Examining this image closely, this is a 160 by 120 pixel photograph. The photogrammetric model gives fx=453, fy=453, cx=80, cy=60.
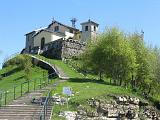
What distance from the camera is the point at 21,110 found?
3700 centimetres

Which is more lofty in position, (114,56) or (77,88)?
(114,56)

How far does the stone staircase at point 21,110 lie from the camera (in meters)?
35.5

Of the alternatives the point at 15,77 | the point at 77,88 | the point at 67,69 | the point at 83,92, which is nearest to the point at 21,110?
the point at 83,92

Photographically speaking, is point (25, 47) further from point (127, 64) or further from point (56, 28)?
point (127, 64)

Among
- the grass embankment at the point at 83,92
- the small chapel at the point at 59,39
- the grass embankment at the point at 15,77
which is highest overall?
the small chapel at the point at 59,39

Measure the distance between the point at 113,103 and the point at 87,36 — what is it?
49.8 m

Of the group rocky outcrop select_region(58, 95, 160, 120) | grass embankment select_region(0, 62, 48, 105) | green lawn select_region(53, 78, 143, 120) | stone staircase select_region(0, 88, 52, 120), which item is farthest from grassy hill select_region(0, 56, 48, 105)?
rocky outcrop select_region(58, 95, 160, 120)

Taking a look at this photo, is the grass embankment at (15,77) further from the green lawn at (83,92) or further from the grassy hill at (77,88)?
the green lawn at (83,92)

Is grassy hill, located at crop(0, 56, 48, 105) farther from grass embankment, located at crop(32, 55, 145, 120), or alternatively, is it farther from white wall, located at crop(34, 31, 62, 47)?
white wall, located at crop(34, 31, 62, 47)

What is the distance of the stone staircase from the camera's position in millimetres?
35500

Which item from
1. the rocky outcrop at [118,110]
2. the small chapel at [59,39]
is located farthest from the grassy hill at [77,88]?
the small chapel at [59,39]

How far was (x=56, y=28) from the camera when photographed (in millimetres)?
91625

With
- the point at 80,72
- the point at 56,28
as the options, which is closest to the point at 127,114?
the point at 80,72

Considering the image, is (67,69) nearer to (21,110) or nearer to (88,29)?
(21,110)
